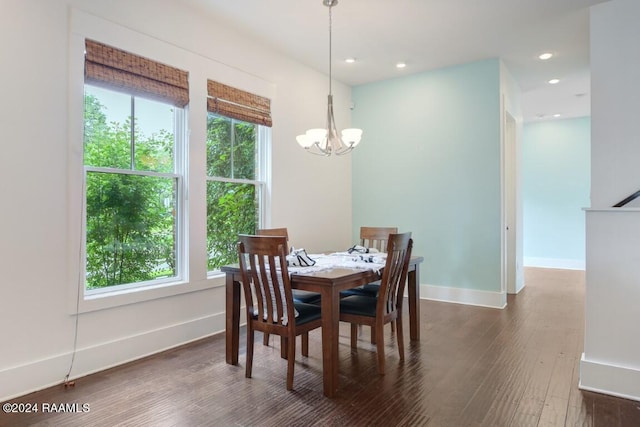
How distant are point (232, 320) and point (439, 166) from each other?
333 centimetres

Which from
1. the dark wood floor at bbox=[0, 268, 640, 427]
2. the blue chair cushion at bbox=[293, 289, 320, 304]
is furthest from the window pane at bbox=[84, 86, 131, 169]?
the blue chair cushion at bbox=[293, 289, 320, 304]

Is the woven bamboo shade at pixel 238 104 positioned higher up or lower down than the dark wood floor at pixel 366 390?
Answer: higher up

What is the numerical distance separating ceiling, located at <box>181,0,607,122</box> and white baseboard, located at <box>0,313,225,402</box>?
2804 millimetres

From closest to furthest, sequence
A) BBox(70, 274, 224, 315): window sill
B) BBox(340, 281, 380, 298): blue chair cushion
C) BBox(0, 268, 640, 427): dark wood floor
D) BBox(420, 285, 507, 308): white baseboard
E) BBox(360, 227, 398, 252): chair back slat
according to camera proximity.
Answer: BBox(0, 268, 640, 427): dark wood floor, BBox(70, 274, 224, 315): window sill, BBox(340, 281, 380, 298): blue chair cushion, BBox(360, 227, 398, 252): chair back slat, BBox(420, 285, 507, 308): white baseboard

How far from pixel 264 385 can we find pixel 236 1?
301 cm

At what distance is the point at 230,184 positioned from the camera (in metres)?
3.95

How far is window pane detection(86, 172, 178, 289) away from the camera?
2.89m

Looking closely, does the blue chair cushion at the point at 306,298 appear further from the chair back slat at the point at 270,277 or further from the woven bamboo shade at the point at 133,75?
the woven bamboo shade at the point at 133,75

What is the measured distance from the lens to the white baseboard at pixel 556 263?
7.62 meters

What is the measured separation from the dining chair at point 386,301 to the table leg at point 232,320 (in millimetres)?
793

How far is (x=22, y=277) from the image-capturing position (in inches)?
96.1

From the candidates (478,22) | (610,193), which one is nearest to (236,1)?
(478,22)

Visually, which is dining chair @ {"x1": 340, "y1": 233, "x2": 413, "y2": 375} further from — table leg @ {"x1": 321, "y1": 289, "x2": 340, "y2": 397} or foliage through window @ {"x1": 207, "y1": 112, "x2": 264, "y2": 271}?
foliage through window @ {"x1": 207, "y1": 112, "x2": 264, "y2": 271}

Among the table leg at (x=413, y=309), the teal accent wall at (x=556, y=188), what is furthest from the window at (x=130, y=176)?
the teal accent wall at (x=556, y=188)
